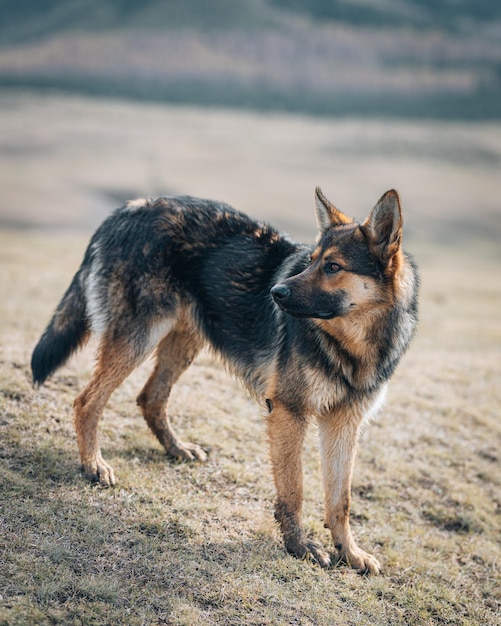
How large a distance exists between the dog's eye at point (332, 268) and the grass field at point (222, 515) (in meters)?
2.16

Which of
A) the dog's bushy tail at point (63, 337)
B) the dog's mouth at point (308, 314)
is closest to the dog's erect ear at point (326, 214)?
the dog's mouth at point (308, 314)

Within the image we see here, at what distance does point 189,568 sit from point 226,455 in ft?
6.77

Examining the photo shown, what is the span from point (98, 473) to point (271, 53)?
143210 millimetres

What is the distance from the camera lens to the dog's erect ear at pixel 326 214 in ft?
18.7

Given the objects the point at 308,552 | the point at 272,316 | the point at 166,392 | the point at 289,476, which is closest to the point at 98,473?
the point at 166,392

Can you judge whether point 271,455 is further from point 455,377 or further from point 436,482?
point 455,377

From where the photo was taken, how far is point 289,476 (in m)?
5.57

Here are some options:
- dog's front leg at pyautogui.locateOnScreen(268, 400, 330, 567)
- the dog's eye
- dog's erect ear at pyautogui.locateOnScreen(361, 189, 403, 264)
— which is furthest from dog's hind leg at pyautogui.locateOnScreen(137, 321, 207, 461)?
dog's erect ear at pyautogui.locateOnScreen(361, 189, 403, 264)

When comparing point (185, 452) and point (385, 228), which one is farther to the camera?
point (185, 452)

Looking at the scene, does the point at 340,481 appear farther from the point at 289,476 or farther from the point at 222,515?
the point at 222,515

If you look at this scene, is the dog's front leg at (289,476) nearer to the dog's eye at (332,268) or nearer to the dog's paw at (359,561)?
the dog's paw at (359,561)

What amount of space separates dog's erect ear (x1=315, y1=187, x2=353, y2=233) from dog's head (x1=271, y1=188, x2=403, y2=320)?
38 cm

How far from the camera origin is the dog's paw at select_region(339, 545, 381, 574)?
5.73m

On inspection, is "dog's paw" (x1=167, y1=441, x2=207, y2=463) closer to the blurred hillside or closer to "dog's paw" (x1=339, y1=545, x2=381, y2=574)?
"dog's paw" (x1=339, y1=545, x2=381, y2=574)
